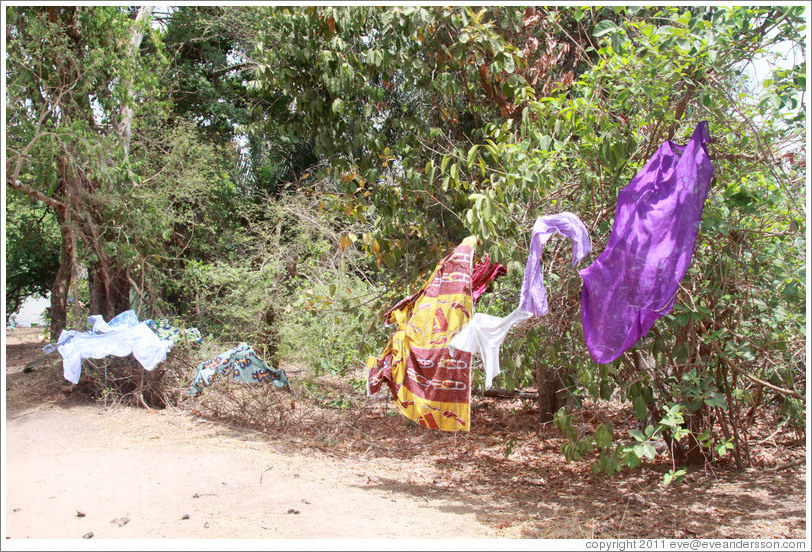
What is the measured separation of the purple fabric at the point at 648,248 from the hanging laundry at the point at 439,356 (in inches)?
37.2

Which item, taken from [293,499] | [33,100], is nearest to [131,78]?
[33,100]

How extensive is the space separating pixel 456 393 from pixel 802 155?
2386 millimetres

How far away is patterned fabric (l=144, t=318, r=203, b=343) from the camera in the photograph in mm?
7543

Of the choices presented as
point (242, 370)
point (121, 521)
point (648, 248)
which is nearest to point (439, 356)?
point (648, 248)

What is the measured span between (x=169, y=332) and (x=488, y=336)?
5.04 m

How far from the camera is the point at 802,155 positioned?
356 centimetres

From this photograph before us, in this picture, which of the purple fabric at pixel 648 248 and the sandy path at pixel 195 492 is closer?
the purple fabric at pixel 648 248

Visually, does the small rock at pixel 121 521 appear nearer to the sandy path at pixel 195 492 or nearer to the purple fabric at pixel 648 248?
the sandy path at pixel 195 492

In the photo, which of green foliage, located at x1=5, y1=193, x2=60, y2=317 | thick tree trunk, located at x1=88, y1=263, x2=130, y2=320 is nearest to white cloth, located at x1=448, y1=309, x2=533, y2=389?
thick tree trunk, located at x1=88, y1=263, x2=130, y2=320

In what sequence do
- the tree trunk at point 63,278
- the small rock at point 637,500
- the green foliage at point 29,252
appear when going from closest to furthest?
the small rock at point 637,500 < the tree trunk at point 63,278 < the green foliage at point 29,252

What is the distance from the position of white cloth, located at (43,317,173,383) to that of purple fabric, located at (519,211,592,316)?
16.4ft

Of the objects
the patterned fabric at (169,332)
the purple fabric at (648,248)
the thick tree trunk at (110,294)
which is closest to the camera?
the purple fabric at (648,248)

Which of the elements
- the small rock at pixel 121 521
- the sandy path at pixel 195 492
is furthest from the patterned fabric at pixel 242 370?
the small rock at pixel 121 521

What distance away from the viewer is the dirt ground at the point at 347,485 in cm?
377
